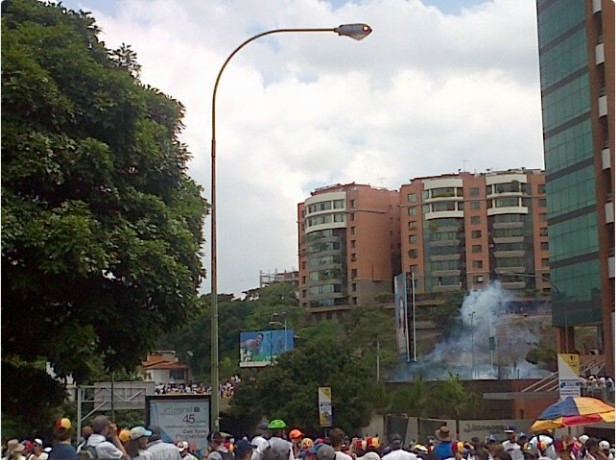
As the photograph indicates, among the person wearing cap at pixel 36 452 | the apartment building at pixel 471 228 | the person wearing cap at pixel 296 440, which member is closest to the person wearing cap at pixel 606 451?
the person wearing cap at pixel 296 440

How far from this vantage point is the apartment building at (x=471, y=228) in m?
43.7

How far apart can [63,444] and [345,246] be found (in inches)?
1265

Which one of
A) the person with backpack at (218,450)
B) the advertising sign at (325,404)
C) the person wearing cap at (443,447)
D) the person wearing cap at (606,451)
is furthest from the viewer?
the advertising sign at (325,404)

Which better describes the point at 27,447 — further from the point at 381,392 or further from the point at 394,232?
the point at 394,232

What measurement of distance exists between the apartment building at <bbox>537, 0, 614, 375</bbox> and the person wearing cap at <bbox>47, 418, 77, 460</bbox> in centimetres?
1778

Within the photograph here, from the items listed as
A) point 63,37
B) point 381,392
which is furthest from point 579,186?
point 63,37

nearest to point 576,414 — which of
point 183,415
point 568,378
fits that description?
point 568,378

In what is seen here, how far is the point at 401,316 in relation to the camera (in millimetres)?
42312

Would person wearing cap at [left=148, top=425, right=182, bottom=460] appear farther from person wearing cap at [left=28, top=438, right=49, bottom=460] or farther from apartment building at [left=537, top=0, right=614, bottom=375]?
apartment building at [left=537, top=0, right=614, bottom=375]

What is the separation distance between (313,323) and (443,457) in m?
32.3

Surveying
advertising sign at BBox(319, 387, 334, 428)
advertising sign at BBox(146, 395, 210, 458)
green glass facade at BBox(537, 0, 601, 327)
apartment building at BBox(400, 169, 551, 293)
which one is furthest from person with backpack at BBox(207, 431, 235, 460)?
apartment building at BBox(400, 169, 551, 293)

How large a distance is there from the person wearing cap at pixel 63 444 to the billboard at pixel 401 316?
106 feet

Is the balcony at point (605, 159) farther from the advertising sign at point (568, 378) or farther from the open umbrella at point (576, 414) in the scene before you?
the open umbrella at point (576, 414)

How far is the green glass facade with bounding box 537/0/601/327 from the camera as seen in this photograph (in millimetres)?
23781
